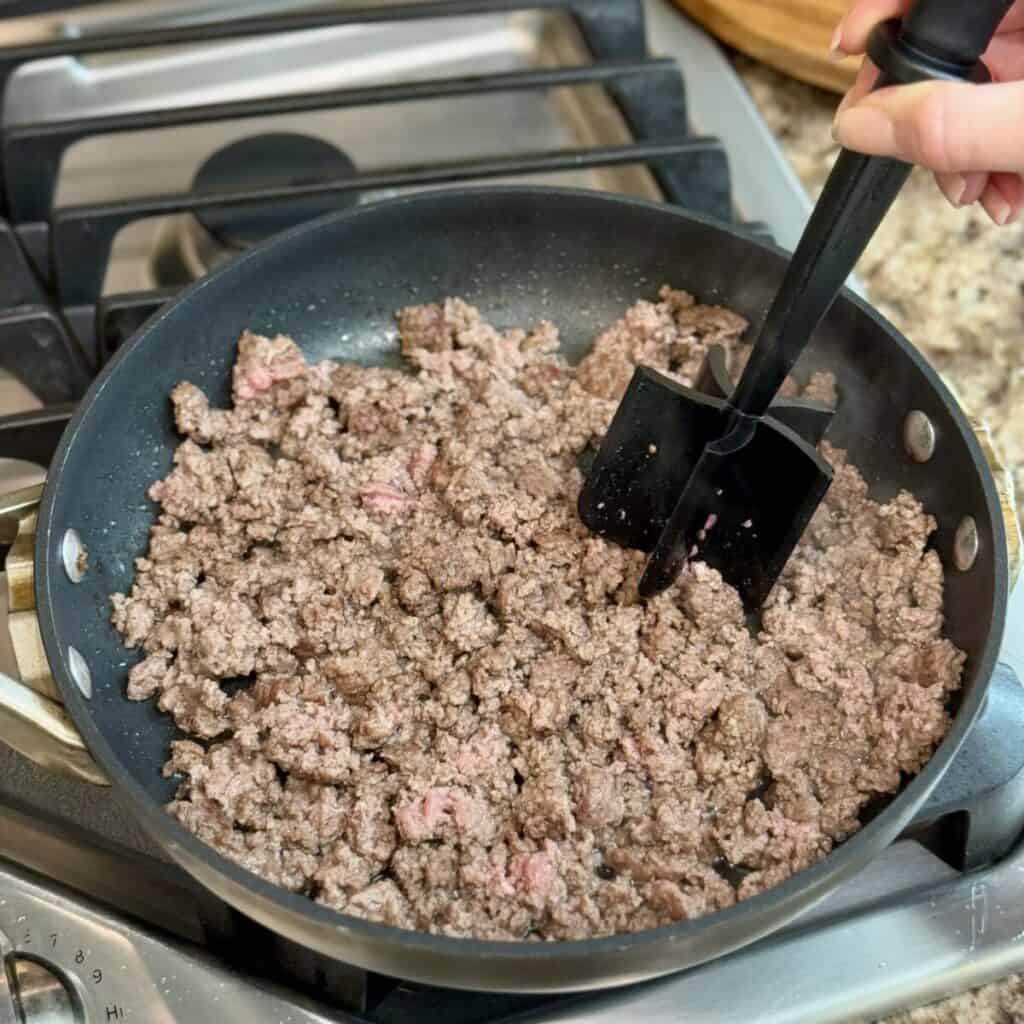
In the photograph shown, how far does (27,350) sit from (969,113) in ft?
2.43

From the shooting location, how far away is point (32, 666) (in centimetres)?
72

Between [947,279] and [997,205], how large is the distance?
48 cm

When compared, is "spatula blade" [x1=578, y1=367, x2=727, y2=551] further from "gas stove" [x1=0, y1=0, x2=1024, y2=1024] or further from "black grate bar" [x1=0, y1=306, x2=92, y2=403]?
"black grate bar" [x1=0, y1=306, x2=92, y2=403]

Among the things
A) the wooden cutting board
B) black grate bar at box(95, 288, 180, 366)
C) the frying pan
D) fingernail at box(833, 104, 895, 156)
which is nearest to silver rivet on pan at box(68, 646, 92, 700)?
the frying pan

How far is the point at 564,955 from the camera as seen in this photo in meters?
0.57

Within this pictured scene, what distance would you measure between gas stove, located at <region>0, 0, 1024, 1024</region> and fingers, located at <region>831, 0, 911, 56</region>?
37 cm

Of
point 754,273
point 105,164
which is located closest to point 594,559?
point 754,273

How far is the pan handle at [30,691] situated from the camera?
65 cm

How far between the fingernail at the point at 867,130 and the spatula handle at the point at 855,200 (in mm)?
23

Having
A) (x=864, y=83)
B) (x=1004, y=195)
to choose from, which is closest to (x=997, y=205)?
(x=1004, y=195)

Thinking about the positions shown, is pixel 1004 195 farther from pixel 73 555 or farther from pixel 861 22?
pixel 73 555

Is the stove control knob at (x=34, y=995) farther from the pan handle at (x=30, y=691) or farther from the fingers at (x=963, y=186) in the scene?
the fingers at (x=963, y=186)

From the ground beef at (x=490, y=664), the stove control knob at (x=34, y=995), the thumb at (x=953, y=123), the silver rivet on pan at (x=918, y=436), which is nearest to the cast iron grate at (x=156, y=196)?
the ground beef at (x=490, y=664)

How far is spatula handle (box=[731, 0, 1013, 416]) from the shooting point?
517 mm
